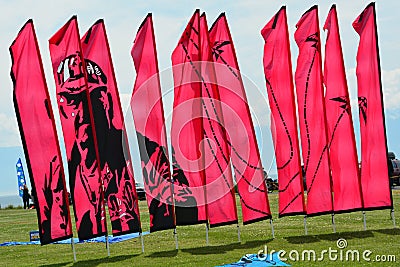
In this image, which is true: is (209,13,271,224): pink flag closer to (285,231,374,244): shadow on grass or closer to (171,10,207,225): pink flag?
(171,10,207,225): pink flag

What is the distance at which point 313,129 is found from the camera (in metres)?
17.5

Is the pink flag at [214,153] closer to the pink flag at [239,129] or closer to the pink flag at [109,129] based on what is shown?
the pink flag at [239,129]

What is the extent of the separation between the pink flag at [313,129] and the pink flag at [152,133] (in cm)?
355

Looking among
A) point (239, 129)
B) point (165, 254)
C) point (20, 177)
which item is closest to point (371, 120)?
point (239, 129)

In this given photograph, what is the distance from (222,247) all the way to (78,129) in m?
4.34

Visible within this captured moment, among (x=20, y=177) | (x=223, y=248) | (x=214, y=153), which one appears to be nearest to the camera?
(x=223, y=248)

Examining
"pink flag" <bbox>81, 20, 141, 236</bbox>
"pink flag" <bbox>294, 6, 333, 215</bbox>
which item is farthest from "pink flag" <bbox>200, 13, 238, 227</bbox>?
"pink flag" <bbox>294, 6, 333, 215</bbox>

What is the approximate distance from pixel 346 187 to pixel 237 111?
130 inches

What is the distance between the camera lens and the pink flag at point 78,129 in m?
15.3

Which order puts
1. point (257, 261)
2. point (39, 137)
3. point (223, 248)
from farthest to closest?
1. point (223, 248)
2. point (39, 137)
3. point (257, 261)

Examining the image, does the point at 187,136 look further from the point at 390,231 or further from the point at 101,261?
the point at 390,231

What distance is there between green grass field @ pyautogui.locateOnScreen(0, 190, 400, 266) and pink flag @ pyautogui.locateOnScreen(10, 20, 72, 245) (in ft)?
3.85

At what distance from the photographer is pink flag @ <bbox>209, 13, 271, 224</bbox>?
55.6 feet

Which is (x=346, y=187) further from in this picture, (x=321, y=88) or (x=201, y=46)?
(x=201, y=46)
